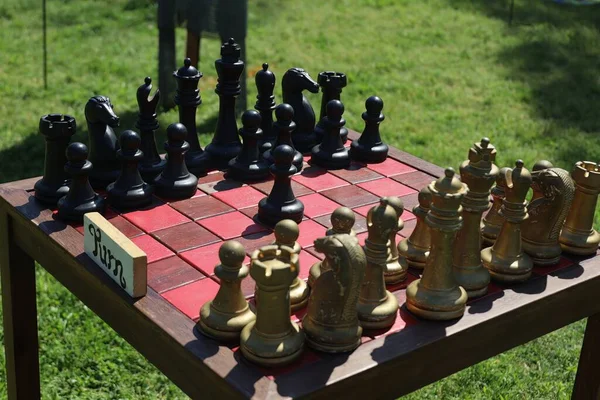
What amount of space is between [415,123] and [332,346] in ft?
11.9

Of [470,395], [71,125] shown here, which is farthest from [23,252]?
[470,395]

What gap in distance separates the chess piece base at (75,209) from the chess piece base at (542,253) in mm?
973

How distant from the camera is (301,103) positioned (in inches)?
98.9

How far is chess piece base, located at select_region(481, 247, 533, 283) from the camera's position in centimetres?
179

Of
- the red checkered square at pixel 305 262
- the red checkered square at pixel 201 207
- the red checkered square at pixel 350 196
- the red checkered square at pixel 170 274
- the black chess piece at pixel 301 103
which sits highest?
the black chess piece at pixel 301 103

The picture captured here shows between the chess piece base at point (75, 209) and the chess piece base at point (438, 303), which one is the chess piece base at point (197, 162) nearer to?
the chess piece base at point (75, 209)

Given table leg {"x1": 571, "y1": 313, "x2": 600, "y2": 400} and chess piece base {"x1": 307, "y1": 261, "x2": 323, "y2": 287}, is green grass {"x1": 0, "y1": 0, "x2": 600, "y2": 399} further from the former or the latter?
chess piece base {"x1": 307, "y1": 261, "x2": 323, "y2": 287}

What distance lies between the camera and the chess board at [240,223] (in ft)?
5.80

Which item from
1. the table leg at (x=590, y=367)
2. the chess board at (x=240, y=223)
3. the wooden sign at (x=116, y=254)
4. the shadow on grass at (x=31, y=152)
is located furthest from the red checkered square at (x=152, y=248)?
the shadow on grass at (x=31, y=152)

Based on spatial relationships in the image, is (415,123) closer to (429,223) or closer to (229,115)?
(229,115)

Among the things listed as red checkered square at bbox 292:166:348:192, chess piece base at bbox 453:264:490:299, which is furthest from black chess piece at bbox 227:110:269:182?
chess piece base at bbox 453:264:490:299

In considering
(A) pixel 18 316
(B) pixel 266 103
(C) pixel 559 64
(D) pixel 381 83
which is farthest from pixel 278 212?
(C) pixel 559 64

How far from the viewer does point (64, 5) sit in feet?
22.7

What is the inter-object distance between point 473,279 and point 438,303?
14cm
